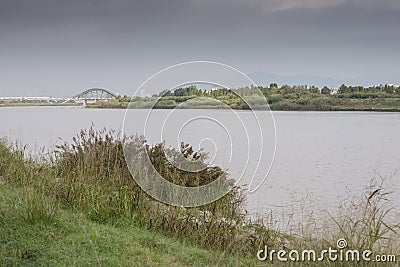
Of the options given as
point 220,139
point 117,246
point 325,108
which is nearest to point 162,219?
point 117,246

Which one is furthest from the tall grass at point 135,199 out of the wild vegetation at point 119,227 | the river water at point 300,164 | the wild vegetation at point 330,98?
the wild vegetation at point 330,98

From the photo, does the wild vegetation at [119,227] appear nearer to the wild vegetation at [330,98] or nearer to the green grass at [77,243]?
the green grass at [77,243]

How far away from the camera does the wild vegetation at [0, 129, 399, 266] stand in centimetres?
327

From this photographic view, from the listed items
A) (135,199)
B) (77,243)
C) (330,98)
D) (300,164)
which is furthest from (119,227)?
(330,98)

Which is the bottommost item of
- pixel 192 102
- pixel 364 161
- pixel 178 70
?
pixel 364 161

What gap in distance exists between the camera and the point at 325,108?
133 feet

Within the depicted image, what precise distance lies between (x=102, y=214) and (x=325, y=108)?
125ft

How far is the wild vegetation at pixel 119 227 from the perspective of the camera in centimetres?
327

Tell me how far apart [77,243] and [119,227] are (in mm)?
798

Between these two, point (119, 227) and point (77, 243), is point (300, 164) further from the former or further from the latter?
point (77, 243)

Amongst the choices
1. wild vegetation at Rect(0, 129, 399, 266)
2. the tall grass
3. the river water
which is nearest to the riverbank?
the river water

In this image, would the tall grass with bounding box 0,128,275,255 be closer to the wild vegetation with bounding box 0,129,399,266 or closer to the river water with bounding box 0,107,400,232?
the wild vegetation with bounding box 0,129,399,266

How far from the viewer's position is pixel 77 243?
336cm

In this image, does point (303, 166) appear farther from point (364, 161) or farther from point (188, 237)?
point (188, 237)
